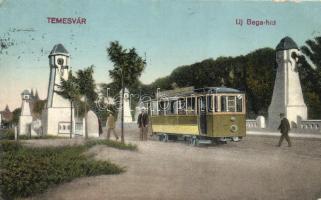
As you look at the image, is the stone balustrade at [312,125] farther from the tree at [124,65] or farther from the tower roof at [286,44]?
the tree at [124,65]

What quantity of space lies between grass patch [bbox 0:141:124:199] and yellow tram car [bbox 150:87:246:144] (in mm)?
802

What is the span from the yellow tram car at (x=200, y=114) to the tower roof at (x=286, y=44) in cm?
70

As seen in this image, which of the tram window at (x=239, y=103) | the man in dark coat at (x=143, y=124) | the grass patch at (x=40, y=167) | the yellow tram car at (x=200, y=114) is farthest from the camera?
the tram window at (x=239, y=103)

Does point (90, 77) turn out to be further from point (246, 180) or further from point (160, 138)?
point (246, 180)

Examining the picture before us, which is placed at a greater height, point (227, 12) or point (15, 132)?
point (227, 12)

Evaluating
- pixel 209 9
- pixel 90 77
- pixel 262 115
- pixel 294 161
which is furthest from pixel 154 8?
pixel 294 161

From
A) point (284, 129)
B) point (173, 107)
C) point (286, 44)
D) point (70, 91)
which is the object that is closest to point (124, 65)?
point (70, 91)

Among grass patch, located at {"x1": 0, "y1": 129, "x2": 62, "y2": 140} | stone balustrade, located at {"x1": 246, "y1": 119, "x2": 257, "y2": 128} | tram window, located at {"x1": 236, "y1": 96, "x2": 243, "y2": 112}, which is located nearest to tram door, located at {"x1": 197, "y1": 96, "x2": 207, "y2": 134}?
tram window, located at {"x1": 236, "y1": 96, "x2": 243, "y2": 112}

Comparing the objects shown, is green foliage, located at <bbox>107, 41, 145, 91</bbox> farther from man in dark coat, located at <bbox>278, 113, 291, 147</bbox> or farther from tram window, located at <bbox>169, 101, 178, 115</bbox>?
man in dark coat, located at <bbox>278, 113, 291, 147</bbox>

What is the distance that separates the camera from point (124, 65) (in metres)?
5.03

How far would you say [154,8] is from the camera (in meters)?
5.00

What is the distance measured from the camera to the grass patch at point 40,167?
15.0ft

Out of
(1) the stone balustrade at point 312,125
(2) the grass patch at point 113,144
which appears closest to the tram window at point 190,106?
(2) the grass patch at point 113,144

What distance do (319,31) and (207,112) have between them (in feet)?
5.34
